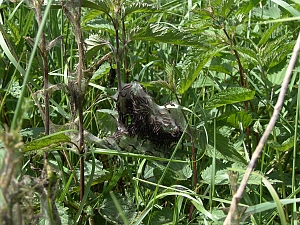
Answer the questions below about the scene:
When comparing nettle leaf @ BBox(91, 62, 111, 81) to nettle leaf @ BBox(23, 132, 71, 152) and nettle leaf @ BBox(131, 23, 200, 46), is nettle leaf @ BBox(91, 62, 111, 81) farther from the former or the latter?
nettle leaf @ BBox(23, 132, 71, 152)

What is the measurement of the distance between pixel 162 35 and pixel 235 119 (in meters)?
0.39

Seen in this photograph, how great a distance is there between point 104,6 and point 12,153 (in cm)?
74

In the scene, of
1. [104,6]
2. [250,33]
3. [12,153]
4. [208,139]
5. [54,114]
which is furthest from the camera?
[250,33]

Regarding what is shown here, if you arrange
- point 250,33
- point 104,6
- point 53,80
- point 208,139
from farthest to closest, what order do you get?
1. point 250,33
2. point 53,80
3. point 208,139
4. point 104,6

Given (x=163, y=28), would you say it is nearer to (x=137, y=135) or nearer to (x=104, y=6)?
(x=104, y=6)

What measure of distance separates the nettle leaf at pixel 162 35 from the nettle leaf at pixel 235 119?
284 mm

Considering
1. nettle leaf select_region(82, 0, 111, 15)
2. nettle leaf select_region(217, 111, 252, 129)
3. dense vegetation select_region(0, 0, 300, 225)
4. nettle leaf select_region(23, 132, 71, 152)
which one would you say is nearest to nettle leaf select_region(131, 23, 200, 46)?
dense vegetation select_region(0, 0, 300, 225)

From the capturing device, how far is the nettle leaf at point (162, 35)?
1.41 meters

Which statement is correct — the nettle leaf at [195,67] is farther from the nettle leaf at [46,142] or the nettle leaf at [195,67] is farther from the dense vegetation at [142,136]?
the nettle leaf at [46,142]

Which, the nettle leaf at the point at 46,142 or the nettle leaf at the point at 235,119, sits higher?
the nettle leaf at the point at 46,142

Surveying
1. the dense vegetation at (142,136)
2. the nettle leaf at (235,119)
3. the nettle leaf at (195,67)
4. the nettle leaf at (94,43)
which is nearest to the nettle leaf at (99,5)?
the dense vegetation at (142,136)

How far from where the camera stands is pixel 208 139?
148 centimetres

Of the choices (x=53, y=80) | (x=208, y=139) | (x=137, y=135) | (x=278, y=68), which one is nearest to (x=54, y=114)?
(x=53, y=80)

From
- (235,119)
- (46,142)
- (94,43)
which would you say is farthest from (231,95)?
(46,142)
